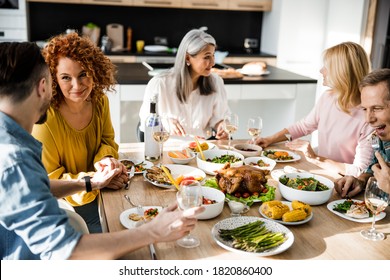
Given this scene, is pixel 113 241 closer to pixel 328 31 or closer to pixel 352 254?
pixel 352 254

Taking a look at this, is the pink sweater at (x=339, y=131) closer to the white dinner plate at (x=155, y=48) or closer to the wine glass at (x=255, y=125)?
the wine glass at (x=255, y=125)

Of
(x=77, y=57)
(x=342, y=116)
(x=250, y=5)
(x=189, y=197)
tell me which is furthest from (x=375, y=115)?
(x=250, y=5)

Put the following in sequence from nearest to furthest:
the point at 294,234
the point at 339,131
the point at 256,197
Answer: the point at 294,234 → the point at 256,197 → the point at 339,131

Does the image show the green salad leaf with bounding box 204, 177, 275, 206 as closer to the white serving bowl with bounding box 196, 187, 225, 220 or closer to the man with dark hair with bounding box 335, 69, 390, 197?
the white serving bowl with bounding box 196, 187, 225, 220

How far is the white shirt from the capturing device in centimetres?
296

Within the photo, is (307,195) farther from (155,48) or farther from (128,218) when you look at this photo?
(155,48)

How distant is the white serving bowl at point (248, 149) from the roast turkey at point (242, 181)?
48 cm

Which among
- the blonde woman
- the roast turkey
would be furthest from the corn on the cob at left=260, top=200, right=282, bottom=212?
the blonde woman

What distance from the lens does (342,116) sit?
2402mm

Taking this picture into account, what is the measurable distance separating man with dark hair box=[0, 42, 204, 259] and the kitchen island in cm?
222

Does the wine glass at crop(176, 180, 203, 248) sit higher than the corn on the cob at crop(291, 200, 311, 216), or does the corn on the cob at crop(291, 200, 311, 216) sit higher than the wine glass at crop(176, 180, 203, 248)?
the wine glass at crop(176, 180, 203, 248)

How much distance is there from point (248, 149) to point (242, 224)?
2.86 feet

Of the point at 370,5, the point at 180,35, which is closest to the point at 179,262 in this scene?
the point at 370,5

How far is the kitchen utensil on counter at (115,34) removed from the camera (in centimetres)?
570
